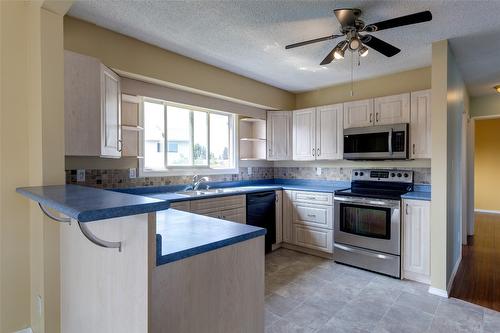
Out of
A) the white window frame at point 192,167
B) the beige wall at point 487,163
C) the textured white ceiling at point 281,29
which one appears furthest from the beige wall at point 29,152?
the beige wall at point 487,163

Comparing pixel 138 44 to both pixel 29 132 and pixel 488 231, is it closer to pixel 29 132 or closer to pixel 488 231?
pixel 29 132

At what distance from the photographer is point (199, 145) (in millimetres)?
3881

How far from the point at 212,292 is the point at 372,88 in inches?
149

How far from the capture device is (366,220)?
3299mm


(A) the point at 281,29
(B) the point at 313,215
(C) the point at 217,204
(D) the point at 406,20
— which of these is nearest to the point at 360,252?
(B) the point at 313,215

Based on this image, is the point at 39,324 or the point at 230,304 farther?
the point at 39,324

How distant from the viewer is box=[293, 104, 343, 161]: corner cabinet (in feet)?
13.0

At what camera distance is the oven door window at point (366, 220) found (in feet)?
10.3

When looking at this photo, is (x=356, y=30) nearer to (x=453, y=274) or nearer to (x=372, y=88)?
(x=372, y=88)

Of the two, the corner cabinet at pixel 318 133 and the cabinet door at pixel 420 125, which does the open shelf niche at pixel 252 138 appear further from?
the cabinet door at pixel 420 125

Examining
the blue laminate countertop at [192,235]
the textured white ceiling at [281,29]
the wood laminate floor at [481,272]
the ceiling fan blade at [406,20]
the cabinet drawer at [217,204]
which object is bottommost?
the wood laminate floor at [481,272]

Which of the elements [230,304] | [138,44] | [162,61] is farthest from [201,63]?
[230,304]

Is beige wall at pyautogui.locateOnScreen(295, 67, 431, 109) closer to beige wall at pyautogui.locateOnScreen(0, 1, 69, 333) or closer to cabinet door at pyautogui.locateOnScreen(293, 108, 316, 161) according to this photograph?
cabinet door at pyautogui.locateOnScreen(293, 108, 316, 161)

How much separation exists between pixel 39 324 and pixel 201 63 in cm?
284
